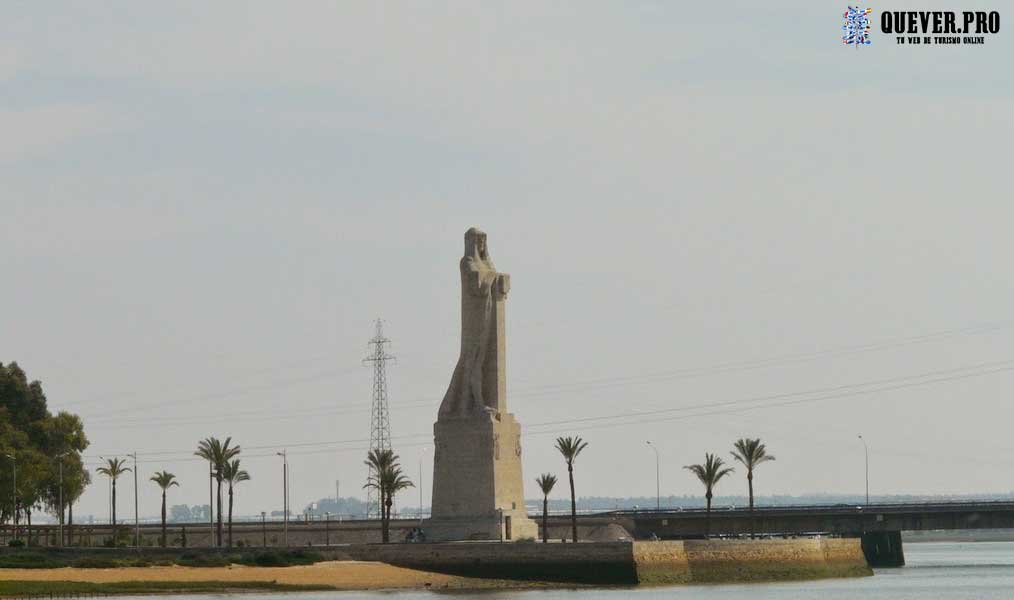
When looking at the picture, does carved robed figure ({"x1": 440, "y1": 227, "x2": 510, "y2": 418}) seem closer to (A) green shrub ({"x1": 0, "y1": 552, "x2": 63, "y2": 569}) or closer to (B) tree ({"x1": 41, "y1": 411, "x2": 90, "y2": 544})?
(A) green shrub ({"x1": 0, "y1": 552, "x2": 63, "y2": 569})

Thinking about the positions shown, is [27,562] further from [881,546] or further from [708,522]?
[881,546]

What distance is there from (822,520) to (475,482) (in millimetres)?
39658

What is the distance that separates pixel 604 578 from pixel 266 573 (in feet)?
57.2

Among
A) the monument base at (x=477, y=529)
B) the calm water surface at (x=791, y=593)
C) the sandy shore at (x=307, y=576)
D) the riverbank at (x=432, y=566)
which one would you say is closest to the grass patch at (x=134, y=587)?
the riverbank at (x=432, y=566)

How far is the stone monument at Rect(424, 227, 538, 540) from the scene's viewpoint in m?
109

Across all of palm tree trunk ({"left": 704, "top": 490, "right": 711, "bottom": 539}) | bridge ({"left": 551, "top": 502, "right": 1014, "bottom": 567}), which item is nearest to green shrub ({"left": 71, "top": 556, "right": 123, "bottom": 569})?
palm tree trunk ({"left": 704, "top": 490, "right": 711, "bottom": 539})

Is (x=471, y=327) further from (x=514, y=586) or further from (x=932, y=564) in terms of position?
(x=932, y=564)

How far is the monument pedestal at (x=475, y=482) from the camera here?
355 feet

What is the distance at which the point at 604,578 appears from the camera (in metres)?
100

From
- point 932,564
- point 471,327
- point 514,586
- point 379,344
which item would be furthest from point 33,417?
point 932,564

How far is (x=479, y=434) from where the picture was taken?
358ft

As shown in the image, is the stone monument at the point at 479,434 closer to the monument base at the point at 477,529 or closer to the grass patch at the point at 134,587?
the monument base at the point at 477,529

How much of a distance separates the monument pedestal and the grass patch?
11756mm

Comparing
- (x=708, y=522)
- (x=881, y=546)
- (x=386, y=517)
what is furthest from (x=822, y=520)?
(x=386, y=517)
